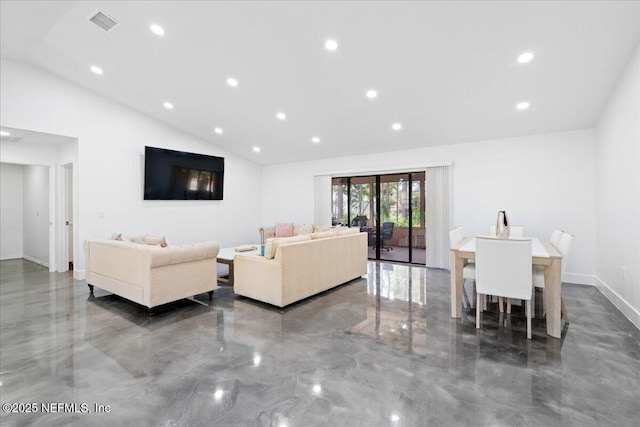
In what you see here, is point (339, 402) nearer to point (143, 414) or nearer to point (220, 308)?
point (143, 414)

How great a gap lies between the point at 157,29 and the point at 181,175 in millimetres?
3538

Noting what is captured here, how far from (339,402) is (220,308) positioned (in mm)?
2404

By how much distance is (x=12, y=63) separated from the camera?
15.6ft

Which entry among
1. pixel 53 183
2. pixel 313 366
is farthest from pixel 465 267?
pixel 53 183

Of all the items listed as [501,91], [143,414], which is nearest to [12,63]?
[143,414]

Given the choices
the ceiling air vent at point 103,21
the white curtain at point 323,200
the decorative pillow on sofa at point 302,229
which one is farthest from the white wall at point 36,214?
the white curtain at point 323,200

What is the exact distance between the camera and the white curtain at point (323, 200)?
25.5 feet

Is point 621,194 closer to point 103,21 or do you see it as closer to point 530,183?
point 530,183

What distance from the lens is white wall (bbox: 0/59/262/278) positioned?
4.91m

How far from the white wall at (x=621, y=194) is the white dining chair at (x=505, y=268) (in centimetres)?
129

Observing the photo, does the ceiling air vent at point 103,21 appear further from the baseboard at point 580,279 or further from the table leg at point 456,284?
the baseboard at point 580,279

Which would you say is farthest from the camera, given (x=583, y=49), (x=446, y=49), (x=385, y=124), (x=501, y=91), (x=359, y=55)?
(x=385, y=124)

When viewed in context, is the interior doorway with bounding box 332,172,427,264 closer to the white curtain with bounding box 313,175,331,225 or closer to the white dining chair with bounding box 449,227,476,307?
the white curtain with bounding box 313,175,331,225

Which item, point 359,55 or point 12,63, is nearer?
point 359,55
